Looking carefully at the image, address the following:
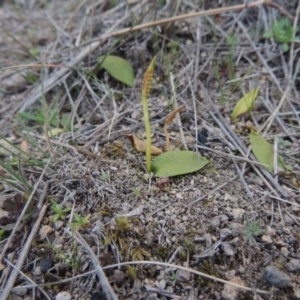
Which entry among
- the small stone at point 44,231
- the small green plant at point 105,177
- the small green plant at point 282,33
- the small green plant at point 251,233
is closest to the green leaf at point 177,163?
the small green plant at point 105,177

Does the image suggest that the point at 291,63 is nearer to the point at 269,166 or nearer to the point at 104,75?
the point at 269,166

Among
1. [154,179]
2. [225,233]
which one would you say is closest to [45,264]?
[154,179]

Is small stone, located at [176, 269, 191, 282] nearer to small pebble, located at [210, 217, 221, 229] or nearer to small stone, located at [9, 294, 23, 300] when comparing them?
small pebble, located at [210, 217, 221, 229]

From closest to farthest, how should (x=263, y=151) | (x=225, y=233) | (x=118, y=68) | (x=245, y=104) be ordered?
(x=225, y=233)
(x=263, y=151)
(x=245, y=104)
(x=118, y=68)

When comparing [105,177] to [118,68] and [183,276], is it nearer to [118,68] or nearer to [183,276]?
[183,276]

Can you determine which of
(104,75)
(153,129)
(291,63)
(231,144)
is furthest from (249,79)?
(104,75)

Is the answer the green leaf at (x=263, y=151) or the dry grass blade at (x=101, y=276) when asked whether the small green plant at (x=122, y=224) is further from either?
the green leaf at (x=263, y=151)
